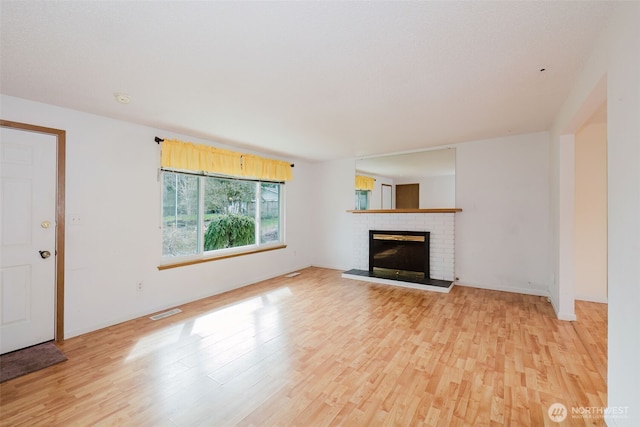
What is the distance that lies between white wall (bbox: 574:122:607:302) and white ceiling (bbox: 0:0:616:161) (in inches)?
44.5

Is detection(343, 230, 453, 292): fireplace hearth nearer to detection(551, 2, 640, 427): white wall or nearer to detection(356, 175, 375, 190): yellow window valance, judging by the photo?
detection(356, 175, 375, 190): yellow window valance

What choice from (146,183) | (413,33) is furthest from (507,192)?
(146,183)

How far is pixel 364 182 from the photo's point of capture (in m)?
5.56

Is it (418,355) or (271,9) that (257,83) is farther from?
(418,355)

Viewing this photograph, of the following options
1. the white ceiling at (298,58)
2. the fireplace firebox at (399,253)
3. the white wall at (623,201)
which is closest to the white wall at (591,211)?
the white ceiling at (298,58)

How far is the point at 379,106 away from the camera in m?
2.83

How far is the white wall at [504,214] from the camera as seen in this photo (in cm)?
400

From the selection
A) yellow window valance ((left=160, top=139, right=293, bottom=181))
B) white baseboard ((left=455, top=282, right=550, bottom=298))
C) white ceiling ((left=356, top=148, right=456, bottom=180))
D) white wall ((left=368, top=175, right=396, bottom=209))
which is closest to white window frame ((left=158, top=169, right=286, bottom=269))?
yellow window valance ((left=160, top=139, right=293, bottom=181))

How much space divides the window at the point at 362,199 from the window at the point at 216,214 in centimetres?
158

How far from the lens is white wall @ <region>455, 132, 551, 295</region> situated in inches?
158

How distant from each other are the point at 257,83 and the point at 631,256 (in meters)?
2.59

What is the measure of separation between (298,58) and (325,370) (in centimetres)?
238

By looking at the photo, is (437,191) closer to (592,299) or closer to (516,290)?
(516,290)

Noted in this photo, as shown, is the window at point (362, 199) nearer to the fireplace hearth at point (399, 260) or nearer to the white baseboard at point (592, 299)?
the fireplace hearth at point (399, 260)
